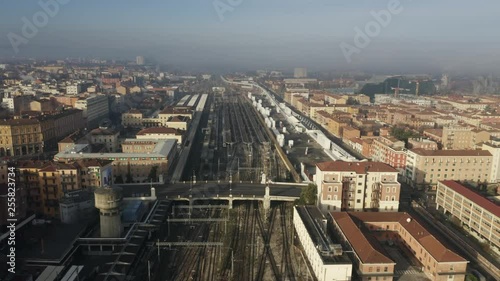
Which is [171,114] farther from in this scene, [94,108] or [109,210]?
[109,210]

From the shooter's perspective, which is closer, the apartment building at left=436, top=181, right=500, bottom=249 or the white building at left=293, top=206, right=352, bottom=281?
the white building at left=293, top=206, right=352, bottom=281

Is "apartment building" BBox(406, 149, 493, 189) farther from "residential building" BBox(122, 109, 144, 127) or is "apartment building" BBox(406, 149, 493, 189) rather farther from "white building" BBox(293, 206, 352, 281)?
"residential building" BBox(122, 109, 144, 127)

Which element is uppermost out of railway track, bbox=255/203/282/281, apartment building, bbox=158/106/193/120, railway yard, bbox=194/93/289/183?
apartment building, bbox=158/106/193/120

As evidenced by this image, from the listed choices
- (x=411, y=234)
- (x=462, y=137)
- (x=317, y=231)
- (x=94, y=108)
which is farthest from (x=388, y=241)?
(x=94, y=108)

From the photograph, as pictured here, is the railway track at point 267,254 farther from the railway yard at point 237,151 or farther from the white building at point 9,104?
the white building at point 9,104

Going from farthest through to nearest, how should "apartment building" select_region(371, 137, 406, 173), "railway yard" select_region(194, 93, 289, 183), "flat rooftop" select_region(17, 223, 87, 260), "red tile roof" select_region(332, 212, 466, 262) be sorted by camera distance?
1. "railway yard" select_region(194, 93, 289, 183)
2. "apartment building" select_region(371, 137, 406, 173)
3. "flat rooftop" select_region(17, 223, 87, 260)
4. "red tile roof" select_region(332, 212, 466, 262)

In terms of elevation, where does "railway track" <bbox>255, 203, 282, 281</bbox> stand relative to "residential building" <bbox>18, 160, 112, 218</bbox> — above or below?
below

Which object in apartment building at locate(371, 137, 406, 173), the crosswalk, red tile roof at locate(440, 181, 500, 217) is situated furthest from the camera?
apartment building at locate(371, 137, 406, 173)

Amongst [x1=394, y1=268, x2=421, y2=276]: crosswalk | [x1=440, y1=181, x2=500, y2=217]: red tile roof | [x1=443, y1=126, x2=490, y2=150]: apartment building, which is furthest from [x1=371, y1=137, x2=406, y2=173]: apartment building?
[x1=394, y1=268, x2=421, y2=276]: crosswalk
